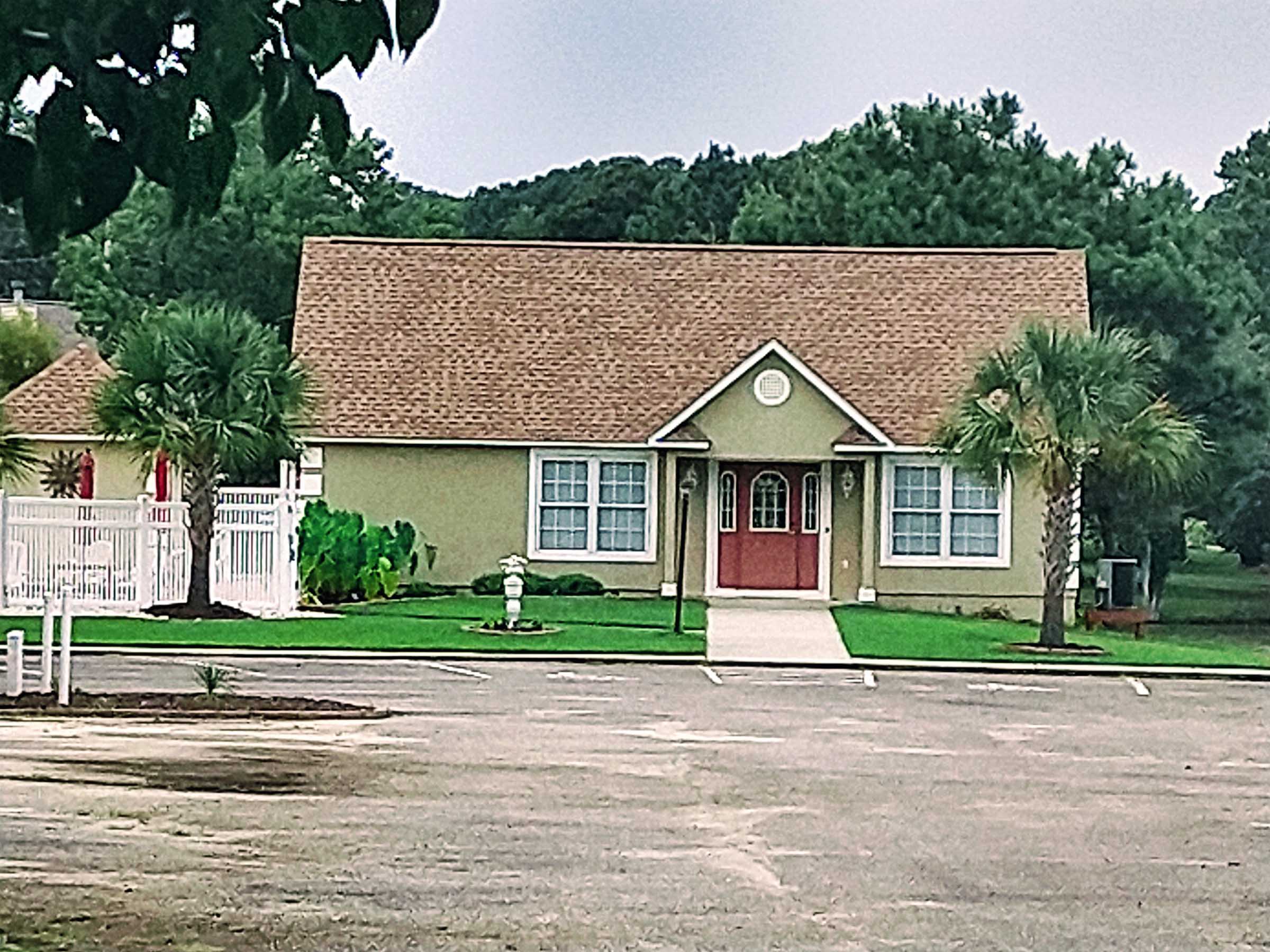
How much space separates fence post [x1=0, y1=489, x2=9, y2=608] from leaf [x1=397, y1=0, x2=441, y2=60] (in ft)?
86.5

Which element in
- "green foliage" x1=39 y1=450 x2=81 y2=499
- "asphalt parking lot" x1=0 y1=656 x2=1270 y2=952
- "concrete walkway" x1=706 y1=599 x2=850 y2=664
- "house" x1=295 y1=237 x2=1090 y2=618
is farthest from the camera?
"green foliage" x1=39 y1=450 x2=81 y2=499

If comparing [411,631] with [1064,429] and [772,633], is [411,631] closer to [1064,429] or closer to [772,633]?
[772,633]

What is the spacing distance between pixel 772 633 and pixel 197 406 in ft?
26.7

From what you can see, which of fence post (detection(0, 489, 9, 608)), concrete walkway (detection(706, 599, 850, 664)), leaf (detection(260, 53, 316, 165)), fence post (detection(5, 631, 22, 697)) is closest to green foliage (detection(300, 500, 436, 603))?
fence post (detection(0, 489, 9, 608))

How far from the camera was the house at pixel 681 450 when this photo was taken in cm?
3512

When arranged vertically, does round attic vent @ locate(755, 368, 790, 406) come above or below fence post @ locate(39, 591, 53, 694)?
above

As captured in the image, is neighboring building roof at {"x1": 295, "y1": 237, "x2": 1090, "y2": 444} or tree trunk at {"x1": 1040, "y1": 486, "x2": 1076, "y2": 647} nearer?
tree trunk at {"x1": 1040, "y1": 486, "x2": 1076, "y2": 647}

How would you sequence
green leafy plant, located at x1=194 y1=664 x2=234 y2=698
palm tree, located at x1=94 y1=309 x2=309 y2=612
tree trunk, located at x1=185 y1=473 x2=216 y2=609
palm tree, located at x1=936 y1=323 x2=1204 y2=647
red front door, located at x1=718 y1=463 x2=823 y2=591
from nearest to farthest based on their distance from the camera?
green leafy plant, located at x1=194 y1=664 x2=234 y2=698, palm tree, located at x1=936 y1=323 x2=1204 y2=647, palm tree, located at x1=94 y1=309 x2=309 y2=612, tree trunk, located at x1=185 y1=473 x2=216 y2=609, red front door, located at x1=718 y1=463 x2=823 y2=591

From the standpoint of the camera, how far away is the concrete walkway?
27.0 m

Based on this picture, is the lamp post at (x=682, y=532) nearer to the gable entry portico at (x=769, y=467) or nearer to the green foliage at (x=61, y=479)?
the gable entry portico at (x=769, y=467)

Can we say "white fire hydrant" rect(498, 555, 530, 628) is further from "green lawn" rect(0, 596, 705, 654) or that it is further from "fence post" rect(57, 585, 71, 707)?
"fence post" rect(57, 585, 71, 707)

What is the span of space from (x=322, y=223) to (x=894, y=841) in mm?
46421

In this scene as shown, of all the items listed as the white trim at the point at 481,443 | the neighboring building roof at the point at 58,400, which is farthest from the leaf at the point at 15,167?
the neighboring building roof at the point at 58,400

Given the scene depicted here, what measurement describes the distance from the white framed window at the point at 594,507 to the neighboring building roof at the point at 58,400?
8.68 metres
